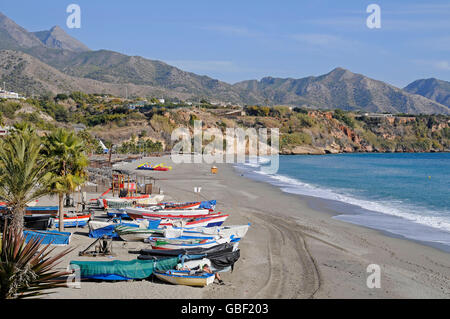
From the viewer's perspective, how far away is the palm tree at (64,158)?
15.5m

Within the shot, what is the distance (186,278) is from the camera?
12453mm

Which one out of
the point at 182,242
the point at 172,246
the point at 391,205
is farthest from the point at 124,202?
the point at 391,205

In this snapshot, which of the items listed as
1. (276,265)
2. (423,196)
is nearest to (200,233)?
(276,265)

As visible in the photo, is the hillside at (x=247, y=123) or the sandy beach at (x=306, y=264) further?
the hillside at (x=247, y=123)

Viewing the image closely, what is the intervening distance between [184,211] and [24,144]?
11.4 metres

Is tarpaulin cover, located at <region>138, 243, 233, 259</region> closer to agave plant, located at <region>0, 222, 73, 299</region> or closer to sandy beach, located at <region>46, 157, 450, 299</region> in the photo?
sandy beach, located at <region>46, 157, 450, 299</region>

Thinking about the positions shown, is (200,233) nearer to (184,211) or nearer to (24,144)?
(184,211)

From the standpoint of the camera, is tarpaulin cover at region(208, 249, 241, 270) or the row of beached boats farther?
tarpaulin cover at region(208, 249, 241, 270)

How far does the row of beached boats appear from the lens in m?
12.5

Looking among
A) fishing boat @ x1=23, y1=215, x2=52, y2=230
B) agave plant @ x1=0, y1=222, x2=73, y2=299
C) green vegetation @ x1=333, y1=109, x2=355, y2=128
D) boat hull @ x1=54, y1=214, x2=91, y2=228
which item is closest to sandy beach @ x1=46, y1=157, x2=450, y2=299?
boat hull @ x1=54, y1=214, x2=91, y2=228

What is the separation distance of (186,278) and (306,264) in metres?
5.24

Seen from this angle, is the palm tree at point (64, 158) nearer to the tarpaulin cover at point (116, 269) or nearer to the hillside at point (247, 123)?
the tarpaulin cover at point (116, 269)

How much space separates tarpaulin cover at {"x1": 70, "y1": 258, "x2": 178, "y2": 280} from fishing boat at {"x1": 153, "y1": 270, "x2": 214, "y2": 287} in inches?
13.7

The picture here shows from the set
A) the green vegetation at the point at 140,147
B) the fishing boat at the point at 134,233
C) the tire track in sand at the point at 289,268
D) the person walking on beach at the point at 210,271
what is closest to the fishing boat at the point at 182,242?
the fishing boat at the point at 134,233
